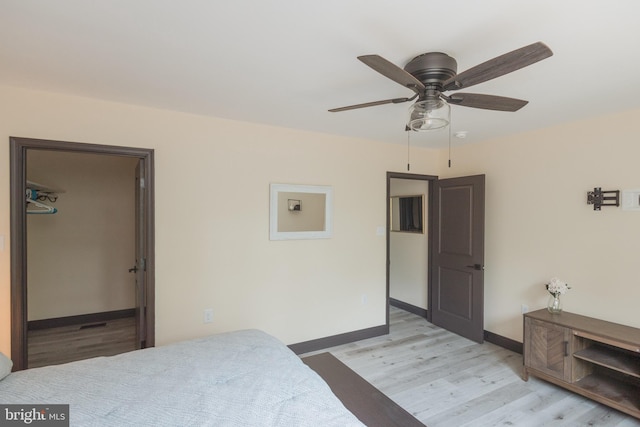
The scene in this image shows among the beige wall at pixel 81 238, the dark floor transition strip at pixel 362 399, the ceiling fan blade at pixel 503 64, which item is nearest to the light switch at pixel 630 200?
the ceiling fan blade at pixel 503 64

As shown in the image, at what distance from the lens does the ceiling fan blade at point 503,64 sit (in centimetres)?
120

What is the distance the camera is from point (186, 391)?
53.4 inches

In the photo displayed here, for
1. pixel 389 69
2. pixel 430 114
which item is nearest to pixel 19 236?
pixel 389 69

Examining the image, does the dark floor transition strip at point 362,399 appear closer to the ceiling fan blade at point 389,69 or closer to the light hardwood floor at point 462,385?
the light hardwood floor at point 462,385

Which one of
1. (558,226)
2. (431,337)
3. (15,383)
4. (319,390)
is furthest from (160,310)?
(558,226)

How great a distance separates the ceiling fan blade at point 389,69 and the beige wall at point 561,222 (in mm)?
2301

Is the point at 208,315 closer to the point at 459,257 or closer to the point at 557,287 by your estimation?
the point at 459,257

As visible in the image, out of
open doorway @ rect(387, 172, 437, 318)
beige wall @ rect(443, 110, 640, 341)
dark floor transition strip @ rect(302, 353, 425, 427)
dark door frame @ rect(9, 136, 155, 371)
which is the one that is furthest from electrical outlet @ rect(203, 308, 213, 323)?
beige wall @ rect(443, 110, 640, 341)

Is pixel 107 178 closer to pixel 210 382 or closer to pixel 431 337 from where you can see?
pixel 210 382

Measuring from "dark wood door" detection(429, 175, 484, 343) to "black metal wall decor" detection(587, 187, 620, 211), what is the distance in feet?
3.14

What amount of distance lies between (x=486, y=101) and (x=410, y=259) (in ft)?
10.6

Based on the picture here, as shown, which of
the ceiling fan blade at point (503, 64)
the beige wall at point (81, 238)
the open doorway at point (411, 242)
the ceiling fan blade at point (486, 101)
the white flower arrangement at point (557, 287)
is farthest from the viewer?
the open doorway at point (411, 242)

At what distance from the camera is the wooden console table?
7.49ft

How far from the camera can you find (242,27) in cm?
149
